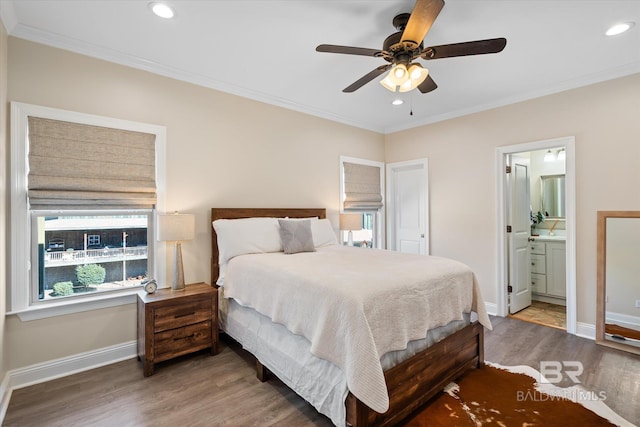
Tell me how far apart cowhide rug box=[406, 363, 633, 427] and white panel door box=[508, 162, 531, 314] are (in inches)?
71.5

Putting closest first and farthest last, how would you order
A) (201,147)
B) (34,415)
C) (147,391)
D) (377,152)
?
(34,415), (147,391), (201,147), (377,152)

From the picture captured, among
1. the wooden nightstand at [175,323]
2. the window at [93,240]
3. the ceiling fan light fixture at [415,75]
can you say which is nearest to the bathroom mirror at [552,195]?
the ceiling fan light fixture at [415,75]

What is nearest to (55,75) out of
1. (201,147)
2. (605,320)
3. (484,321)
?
(201,147)

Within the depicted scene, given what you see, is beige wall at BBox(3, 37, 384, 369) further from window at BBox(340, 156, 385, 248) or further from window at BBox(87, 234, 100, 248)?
window at BBox(87, 234, 100, 248)

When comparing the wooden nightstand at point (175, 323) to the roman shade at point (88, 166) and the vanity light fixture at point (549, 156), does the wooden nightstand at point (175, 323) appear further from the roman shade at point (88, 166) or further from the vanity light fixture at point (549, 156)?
the vanity light fixture at point (549, 156)

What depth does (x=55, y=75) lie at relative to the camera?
2.44 metres

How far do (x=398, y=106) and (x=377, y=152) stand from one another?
3.67ft

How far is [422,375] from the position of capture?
6.50 feet

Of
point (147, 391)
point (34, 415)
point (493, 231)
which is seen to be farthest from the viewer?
point (493, 231)

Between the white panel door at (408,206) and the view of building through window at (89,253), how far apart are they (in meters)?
3.68

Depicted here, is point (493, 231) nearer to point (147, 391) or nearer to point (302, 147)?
point (302, 147)

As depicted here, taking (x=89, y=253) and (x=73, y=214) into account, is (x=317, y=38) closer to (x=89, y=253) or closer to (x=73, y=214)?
(x=73, y=214)

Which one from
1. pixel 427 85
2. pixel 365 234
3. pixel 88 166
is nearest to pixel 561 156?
pixel 365 234

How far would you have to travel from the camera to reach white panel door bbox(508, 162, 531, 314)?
393cm
